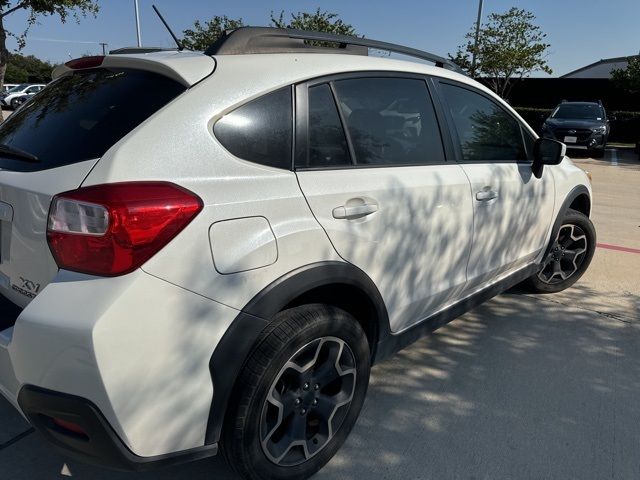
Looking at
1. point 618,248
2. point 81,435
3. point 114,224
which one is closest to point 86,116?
point 114,224

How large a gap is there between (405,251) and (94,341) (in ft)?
4.61

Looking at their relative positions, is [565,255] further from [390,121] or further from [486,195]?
[390,121]

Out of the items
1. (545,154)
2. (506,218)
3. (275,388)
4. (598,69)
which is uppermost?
(598,69)

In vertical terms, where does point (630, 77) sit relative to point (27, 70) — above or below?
below

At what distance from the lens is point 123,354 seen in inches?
60.0

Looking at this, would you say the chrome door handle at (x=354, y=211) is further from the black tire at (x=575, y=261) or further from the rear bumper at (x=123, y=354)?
the black tire at (x=575, y=261)

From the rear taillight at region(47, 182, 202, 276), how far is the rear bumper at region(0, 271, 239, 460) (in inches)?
2.0

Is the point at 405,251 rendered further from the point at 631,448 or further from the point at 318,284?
the point at 631,448

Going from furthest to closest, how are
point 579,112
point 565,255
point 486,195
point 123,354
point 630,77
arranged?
point 630,77 → point 579,112 → point 565,255 → point 486,195 → point 123,354

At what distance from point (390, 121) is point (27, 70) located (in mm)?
68454

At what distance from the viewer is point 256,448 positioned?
6.31ft

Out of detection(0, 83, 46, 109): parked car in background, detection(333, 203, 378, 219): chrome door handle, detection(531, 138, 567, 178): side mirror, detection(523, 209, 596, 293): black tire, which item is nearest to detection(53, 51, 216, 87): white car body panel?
detection(333, 203, 378, 219): chrome door handle

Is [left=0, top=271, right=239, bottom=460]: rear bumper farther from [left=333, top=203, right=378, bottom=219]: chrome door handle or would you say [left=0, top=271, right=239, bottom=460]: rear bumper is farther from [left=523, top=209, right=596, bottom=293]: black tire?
[left=523, top=209, right=596, bottom=293]: black tire

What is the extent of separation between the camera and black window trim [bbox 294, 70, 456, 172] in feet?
6.64
